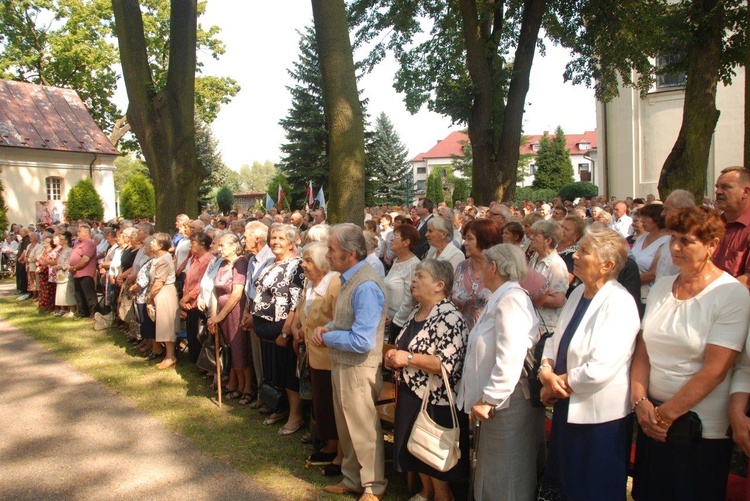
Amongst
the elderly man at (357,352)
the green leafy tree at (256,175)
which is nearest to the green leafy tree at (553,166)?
the elderly man at (357,352)

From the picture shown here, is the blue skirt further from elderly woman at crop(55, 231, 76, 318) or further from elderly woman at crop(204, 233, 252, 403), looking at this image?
elderly woman at crop(55, 231, 76, 318)

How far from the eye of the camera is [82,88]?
132 feet

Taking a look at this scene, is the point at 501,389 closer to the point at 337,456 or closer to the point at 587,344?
the point at 587,344

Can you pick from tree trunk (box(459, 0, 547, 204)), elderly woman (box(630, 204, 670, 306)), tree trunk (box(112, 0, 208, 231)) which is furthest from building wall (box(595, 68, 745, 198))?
elderly woman (box(630, 204, 670, 306))

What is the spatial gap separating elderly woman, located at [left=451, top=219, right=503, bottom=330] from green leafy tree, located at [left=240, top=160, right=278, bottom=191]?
158732 mm

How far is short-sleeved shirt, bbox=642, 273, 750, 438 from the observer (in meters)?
2.87

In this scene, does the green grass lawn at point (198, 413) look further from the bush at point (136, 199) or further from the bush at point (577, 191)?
the bush at point (577, 191)

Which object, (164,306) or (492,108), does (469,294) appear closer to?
(164,306)

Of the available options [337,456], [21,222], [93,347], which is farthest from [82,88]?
[337,456]

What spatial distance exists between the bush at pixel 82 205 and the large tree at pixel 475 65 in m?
20.7

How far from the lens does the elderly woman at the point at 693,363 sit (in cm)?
288

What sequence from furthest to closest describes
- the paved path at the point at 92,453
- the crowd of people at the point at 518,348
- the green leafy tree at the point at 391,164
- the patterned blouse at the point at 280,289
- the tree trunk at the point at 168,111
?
the green leafy tree at the point at 391,164 → the tree trunk at the point at 168,111 → the patterned blouse at the point at 280,289 → the paved path at the point at 92,453 → the crowd of people at the point at 518,348

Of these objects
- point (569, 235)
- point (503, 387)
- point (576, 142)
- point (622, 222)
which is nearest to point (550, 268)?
point (569, 235)

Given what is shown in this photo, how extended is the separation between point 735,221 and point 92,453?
539 cm
